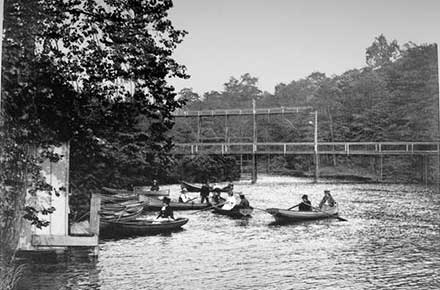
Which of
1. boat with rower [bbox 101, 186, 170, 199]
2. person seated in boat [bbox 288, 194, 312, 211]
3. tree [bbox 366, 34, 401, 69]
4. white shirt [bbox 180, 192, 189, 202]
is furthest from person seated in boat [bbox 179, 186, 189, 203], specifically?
tree [bbox 366, 34, 401, 69]

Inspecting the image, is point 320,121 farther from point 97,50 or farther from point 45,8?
point 45,8

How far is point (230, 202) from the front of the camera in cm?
300

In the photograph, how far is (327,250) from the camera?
2969 mm

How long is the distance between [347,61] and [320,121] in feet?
1.58

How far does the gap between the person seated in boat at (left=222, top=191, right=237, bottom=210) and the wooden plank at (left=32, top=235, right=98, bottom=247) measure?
0.76m

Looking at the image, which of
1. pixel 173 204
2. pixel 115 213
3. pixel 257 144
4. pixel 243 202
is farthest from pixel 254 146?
pixel 115 213

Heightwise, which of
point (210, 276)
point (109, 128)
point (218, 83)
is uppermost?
point (218, 83)

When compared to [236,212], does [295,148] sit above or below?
above

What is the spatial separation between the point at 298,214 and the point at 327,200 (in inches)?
7.9

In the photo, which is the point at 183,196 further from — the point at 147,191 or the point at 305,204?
the point at 305,204

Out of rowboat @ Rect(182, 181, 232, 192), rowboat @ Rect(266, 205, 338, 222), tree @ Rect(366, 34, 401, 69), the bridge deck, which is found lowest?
rowboat @ Rect(266, 205, 338, 222)

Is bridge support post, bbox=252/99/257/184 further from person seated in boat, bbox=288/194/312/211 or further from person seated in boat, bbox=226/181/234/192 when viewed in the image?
person seated in boat, bbox=288/194/312/211

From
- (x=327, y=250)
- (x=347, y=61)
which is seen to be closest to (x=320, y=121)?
(x=347, y=61)

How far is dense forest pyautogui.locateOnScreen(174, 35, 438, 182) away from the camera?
3037mm
